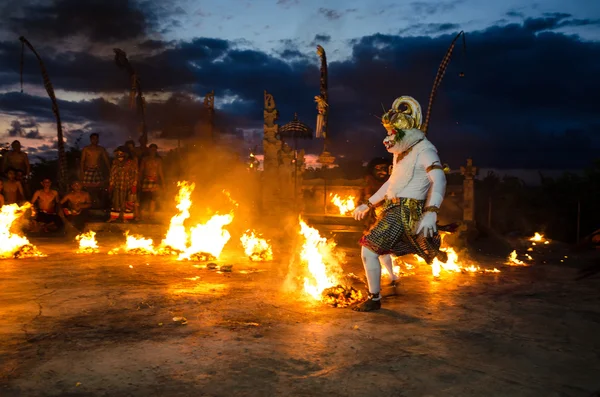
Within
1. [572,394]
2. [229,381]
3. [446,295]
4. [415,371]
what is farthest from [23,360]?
[446,295]

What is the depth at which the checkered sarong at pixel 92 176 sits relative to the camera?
13203 millimetres

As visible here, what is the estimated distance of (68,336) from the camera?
4180 millimetres

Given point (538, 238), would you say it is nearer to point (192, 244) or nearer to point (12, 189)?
point (192, 244)

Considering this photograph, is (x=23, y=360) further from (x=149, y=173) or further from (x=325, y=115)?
(x=325, y=115)

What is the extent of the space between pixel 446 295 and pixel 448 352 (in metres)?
2.34

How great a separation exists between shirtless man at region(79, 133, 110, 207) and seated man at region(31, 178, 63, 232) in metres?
1.18

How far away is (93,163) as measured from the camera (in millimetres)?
13141

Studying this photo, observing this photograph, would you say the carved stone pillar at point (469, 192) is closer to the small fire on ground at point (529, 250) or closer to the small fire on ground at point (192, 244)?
the small fire on ground at point (529, 250)

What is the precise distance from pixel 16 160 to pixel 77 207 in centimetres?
213

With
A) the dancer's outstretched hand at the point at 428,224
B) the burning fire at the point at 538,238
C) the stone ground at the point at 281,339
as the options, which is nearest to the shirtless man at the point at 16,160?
the stone ground at the point at 281,339

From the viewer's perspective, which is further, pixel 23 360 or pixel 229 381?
pixel 23 360

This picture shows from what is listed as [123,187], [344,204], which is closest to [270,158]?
[344,204]

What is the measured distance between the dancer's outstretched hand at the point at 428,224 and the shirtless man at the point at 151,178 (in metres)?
9.46

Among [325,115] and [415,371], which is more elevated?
[325,115]
